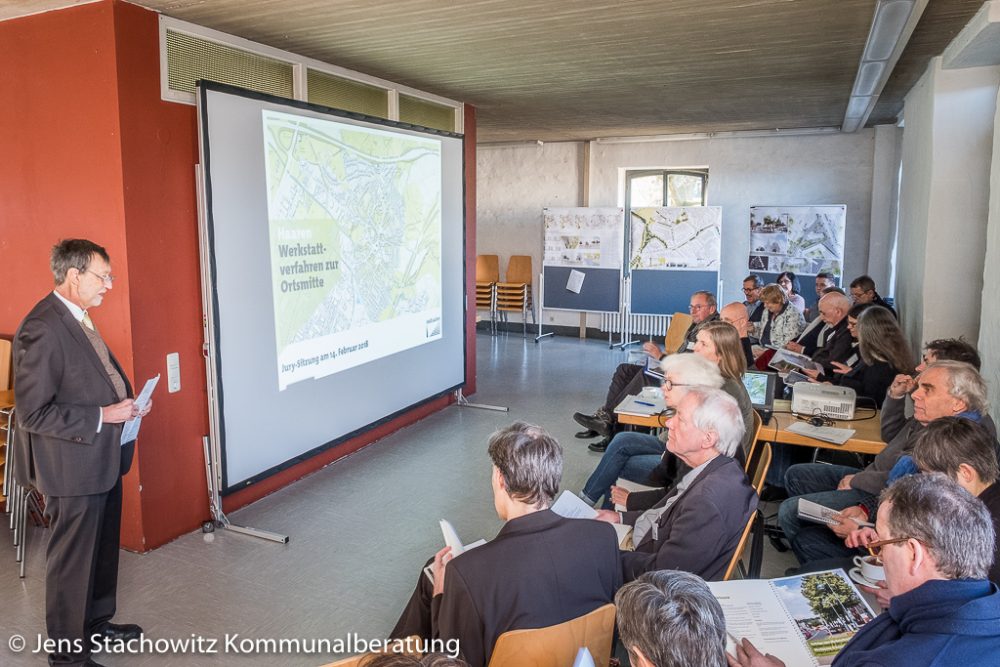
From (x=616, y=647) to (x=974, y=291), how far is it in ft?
14.6

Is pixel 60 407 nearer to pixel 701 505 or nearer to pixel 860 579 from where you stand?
pixel 701 505

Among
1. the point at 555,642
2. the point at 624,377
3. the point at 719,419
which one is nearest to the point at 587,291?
the point at 624,377

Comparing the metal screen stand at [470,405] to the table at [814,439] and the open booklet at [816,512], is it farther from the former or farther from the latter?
the open booklet at [816,512]

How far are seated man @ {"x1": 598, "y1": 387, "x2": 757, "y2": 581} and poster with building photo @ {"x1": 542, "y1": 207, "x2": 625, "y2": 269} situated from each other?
842 cm

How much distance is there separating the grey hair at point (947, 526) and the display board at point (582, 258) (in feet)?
31.2

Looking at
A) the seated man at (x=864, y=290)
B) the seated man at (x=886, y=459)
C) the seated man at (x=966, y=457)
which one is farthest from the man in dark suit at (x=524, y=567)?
the seated man at (x=864, y=290)

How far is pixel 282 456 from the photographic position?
485 centimetres

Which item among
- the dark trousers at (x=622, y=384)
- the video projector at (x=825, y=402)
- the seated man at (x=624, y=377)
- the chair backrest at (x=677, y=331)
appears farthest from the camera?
the chair backrest at (x=677, y=331)

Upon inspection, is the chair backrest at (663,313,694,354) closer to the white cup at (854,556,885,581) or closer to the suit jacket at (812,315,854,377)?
the suit jacket at (812,315,854,377)

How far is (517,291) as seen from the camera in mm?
11992

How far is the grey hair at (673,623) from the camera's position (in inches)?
57.3

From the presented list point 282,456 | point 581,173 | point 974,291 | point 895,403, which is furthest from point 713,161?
point 282,456

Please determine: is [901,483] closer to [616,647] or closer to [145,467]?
[616,647]

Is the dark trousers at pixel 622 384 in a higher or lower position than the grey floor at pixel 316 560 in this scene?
higher
